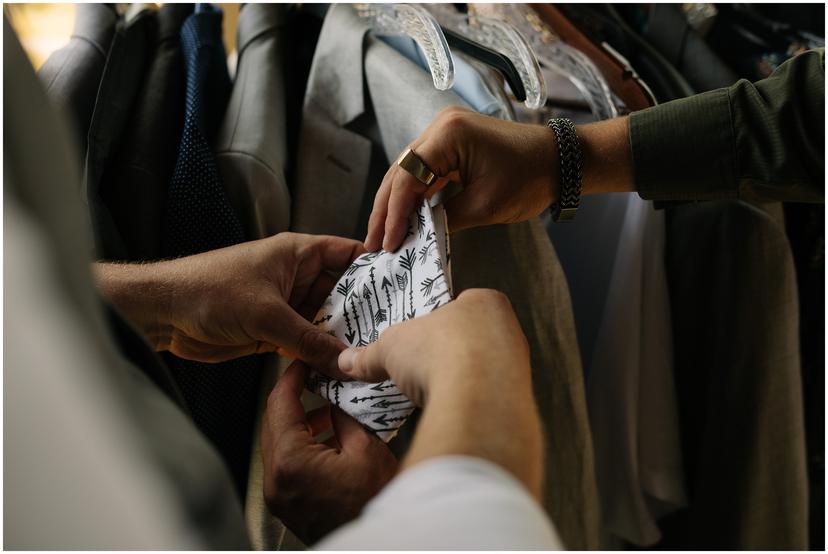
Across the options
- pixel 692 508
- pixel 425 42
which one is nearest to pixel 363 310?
pixel 425 42

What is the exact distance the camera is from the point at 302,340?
1.80 feet

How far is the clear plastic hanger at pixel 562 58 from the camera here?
787mm

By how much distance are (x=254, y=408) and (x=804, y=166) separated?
0.55 metres

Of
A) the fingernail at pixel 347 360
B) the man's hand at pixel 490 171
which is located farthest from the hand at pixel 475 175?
the fingernail at pixel 347 360

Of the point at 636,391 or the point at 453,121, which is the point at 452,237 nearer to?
the point at 453,121

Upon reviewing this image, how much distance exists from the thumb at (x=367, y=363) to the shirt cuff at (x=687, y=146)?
1.13 feet

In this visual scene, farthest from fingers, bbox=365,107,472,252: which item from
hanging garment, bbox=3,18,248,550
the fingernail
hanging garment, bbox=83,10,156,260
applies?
hanging garment, bbox=3,18,248,550

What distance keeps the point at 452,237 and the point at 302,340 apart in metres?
0.18

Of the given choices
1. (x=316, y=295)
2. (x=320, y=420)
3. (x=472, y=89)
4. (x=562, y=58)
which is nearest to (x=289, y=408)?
(x=320, y=420)

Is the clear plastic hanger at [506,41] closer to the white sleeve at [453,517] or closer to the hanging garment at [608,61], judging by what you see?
the hanging garment at [608,61]

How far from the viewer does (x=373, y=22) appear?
777mm

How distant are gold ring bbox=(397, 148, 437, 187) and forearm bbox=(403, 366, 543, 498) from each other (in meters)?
0.25

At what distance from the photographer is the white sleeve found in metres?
0.24

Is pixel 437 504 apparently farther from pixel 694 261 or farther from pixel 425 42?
pixel 694 261
